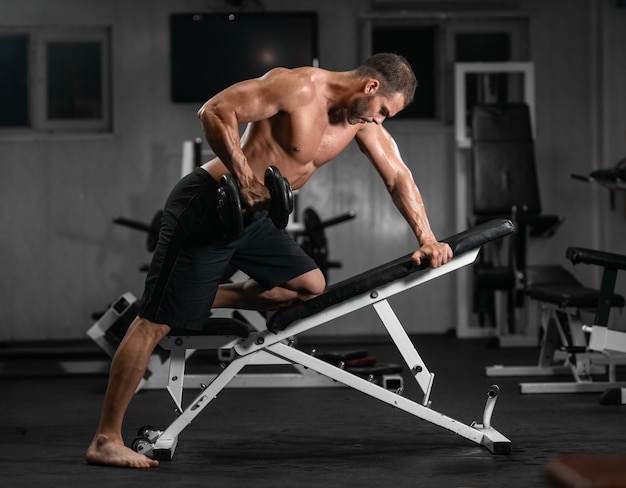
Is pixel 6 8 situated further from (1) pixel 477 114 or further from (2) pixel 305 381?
(2) pixel 305 381

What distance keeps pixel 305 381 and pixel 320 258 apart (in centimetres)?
152

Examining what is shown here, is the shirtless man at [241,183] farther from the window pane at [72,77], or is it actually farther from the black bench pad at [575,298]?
the window pane at [72,77]

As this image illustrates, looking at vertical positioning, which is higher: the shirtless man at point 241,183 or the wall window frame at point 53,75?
the wall window frame at point 53,75

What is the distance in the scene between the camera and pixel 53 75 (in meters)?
7.16

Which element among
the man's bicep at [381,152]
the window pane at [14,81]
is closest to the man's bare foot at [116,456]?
the man's bicep at [381,152]

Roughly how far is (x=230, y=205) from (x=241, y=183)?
4.6 inches

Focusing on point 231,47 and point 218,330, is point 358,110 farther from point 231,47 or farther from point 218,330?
point 231,47

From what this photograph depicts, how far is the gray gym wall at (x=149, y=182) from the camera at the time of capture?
7.11 metres

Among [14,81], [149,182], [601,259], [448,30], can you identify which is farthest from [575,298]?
[14,81]

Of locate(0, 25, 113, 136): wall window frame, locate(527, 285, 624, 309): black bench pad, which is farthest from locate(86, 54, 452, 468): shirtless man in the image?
locate(0, 25, 113, 136): wall window frame

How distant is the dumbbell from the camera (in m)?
2.60

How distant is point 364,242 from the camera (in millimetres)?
7184

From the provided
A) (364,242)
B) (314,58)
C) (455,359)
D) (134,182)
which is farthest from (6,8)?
(455,359)

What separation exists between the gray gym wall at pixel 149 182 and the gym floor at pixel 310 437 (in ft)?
7.26
